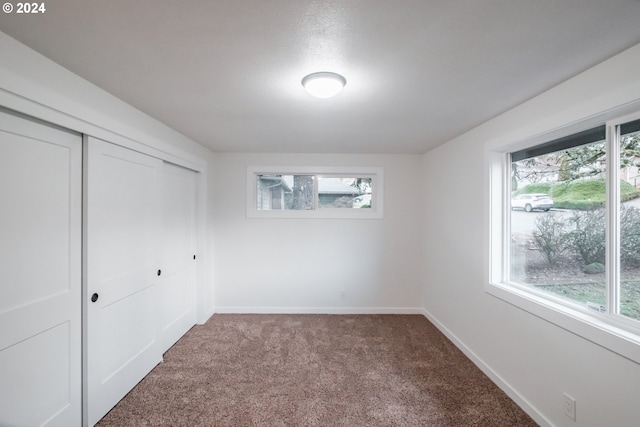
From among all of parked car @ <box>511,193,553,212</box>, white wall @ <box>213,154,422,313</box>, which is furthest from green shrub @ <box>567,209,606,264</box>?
white wall @ <box>213,154,422,313</box>

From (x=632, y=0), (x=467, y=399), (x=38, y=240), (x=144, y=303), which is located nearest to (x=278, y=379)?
(x=144, y=303)

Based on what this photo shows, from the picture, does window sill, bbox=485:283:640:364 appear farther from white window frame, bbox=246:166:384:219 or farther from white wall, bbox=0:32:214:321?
white wall, bbox=0:32:214:321

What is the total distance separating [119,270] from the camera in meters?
2.01

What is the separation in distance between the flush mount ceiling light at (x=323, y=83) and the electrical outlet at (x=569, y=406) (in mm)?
2451

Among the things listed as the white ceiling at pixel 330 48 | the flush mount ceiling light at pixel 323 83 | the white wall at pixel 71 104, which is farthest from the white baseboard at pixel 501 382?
the white wall at pixel 71 104

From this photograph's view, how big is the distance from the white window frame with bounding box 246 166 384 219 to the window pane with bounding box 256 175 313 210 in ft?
0.30

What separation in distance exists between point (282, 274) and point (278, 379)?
163 centimetres

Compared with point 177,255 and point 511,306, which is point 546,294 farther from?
point 177,255

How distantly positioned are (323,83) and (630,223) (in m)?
1.97

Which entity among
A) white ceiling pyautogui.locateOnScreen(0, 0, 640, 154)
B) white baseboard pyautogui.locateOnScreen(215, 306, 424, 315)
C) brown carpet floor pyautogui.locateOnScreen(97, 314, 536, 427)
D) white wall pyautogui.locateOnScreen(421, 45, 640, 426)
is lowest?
brown carpet floor pyautogui.locateOnScreen(97, 314, 536, 427)

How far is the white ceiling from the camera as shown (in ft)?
3.52

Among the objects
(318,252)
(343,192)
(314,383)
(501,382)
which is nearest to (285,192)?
(343,192)

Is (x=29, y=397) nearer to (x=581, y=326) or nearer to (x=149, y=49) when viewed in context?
(x=149, y=49)

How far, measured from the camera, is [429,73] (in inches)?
61.5
